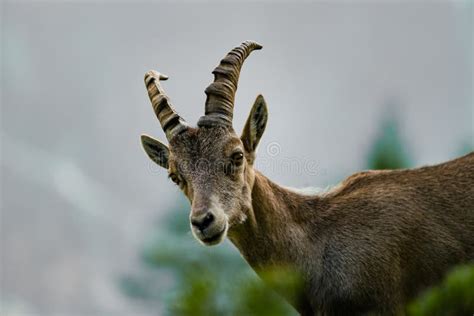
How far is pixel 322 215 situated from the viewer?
32.2 feet

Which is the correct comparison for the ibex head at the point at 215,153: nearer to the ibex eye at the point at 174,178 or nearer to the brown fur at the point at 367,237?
the ibex eye at the point at 174,178

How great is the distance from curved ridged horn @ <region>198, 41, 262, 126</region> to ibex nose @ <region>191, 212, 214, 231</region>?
1.74 metres

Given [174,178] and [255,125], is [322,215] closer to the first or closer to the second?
[255,125]

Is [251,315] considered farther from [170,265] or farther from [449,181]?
[449,181]

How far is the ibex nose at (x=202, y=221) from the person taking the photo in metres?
8.00

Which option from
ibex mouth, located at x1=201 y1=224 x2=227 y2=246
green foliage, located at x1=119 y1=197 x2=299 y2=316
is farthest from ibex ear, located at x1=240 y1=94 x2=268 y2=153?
green foliage, located at x1=119 y1=197 x2=299 y2=316

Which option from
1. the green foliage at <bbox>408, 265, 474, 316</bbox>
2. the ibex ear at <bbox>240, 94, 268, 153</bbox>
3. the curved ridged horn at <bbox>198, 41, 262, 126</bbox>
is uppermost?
the curved ridged horn at <bbox>198, 41, 262, 126</bbox>

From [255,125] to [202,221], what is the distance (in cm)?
220

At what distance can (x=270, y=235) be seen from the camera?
9.20 m

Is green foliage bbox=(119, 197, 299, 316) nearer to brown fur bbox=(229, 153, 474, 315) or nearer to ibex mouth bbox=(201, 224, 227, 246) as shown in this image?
ibex mouth bbox=(201, 224, 227, 246)

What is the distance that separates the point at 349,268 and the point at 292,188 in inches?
73.9

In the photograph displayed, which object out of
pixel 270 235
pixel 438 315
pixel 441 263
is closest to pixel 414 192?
pixel 441 263

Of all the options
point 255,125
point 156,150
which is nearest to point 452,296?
point 255,125

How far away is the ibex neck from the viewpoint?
30.0 ft
